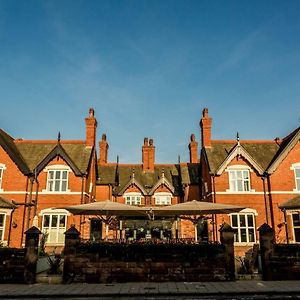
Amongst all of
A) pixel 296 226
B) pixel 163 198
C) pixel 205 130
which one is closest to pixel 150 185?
pixel 163 198

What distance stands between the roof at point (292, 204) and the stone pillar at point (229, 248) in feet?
36.7

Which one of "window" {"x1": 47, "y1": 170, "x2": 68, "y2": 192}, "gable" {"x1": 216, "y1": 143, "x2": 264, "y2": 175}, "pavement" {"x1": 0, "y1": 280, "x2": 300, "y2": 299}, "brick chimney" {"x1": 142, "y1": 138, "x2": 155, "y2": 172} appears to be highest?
"brick chimney" {"x1": 142, "y1": 138, "x2": 155, "y2": 172}

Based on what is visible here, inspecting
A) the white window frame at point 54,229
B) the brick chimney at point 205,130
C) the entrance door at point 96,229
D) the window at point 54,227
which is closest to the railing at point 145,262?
the white window frame at point 54,229

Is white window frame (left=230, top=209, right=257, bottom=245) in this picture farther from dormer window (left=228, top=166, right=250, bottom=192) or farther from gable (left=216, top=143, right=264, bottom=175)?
gable (left=216, top=143, right=264, bottom=175)

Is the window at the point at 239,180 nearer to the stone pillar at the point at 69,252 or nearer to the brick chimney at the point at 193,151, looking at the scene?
the brick chimney at the point at 193,151

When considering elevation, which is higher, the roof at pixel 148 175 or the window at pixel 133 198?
the roof at pixel 148 175

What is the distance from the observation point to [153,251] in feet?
43.6

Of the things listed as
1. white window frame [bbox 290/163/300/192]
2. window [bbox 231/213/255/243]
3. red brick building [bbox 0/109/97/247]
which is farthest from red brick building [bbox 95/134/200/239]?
white window frame [bbox 290/163/300/192]

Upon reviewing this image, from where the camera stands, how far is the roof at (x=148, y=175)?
2962cm

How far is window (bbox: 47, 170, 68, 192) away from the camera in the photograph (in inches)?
972

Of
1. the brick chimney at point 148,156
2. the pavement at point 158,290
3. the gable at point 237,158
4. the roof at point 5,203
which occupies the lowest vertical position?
the pavement at point 158,290

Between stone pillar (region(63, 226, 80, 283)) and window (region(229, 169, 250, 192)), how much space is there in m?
14.5

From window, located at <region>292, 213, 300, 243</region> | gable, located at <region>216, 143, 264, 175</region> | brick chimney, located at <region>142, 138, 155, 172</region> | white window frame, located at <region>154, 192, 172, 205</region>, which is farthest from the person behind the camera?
brick chimney, located at <region>142, 138, 155, 172</region>

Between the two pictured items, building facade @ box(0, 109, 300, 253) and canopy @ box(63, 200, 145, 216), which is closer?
canopy @ box(63, 200, 145, 216)
